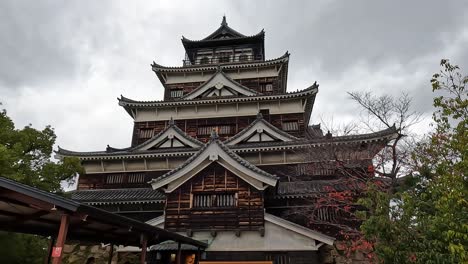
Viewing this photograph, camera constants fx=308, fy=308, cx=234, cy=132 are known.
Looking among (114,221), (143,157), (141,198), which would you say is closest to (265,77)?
(143,157)

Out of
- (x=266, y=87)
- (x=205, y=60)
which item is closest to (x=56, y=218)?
(x=266, y=87)

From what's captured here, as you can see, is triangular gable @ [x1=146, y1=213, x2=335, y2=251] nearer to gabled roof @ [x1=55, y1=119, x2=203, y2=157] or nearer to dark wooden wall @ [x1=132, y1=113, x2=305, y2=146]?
gabled roof @ [x1=55, y1=119, x2=203, y2=157]

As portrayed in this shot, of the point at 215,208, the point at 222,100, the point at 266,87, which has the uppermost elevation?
the point at 266,87

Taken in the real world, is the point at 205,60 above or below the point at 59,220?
above

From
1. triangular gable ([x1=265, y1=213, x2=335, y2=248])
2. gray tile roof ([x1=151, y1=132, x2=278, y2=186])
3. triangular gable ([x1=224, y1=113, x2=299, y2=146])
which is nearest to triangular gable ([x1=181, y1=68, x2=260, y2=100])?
triangular gable ([x1=224, y1=113, x2=299, y2=146])

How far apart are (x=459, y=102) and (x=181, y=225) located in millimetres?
12026

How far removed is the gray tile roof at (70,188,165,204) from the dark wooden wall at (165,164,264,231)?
2.20 meters

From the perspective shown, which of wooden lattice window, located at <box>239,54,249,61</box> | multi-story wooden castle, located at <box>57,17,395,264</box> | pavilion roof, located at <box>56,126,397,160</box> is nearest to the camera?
multi-story wooden castle, located at <box>57,17,395,264</box>

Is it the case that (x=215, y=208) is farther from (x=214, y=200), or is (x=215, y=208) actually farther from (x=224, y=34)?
(x=224, y=34)

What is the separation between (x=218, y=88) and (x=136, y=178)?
9.49 metres

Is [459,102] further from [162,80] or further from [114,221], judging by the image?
[162,80]

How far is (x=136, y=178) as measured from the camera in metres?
20.1

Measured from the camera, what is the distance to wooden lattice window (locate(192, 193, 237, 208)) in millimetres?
14830

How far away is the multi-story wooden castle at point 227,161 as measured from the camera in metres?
14.1
